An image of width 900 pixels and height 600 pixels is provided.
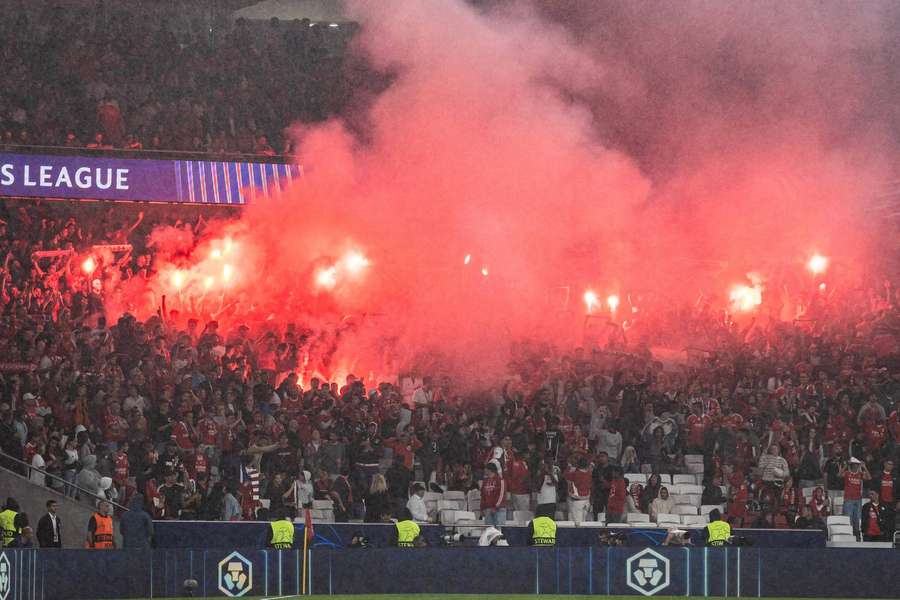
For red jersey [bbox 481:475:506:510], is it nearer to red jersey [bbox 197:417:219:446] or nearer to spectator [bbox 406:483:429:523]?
spectator [bbox 406:483:429:523]

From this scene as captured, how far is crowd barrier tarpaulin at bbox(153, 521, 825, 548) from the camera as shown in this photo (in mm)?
18750

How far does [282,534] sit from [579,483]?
4.65m

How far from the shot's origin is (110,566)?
16.3 m

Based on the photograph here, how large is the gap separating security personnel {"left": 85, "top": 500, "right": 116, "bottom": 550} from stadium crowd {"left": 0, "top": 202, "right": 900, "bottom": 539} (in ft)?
4.12

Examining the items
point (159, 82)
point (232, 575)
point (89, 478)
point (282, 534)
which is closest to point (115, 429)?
point (89, 478)

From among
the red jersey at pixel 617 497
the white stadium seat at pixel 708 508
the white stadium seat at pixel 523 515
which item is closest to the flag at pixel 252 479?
the white stadium seat at pixel 523 515

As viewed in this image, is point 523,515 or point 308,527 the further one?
point 523,515

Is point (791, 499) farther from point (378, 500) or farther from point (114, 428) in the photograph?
point (114, 428)

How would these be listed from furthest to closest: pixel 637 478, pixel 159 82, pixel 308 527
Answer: pixel 159 82, pixel 637 478, pixel 308 527

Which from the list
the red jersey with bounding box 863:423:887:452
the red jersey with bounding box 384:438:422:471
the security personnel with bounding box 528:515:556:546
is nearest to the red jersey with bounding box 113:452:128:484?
the red jersey with bounding box 384:438:422:471

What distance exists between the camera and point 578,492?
20.4 meters

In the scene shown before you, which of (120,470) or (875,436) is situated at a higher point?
(875,436)

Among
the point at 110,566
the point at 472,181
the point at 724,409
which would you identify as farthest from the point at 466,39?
the point at 110,566

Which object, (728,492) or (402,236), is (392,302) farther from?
(728,492)
